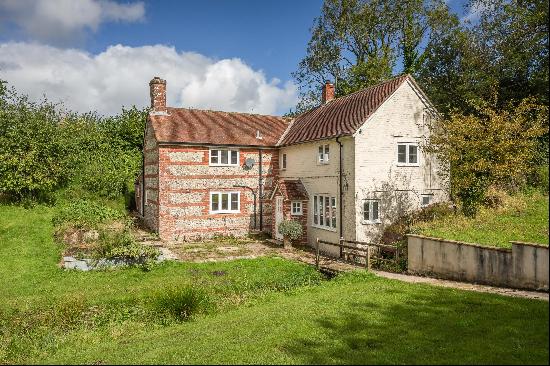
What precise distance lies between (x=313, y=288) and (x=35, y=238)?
1588cm

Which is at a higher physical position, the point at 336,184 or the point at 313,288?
the point at 336,184

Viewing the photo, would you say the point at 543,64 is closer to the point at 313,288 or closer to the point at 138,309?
the point at 313,288

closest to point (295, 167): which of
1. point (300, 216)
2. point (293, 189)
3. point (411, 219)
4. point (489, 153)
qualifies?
point (293, 189)

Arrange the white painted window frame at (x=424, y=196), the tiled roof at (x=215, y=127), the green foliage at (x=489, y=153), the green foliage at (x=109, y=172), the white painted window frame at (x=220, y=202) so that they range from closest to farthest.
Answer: the green foliage at (x=489, y=153), the white painted window frame at (x=424, y=196), the tiled roof at (x=215, y=127), the white painted window frame at (x=220, y=202), the green foliage at (x=109, y=172)

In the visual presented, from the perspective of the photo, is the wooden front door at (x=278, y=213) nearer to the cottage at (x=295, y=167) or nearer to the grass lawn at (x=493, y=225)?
the cottage at (x=295, y=167)

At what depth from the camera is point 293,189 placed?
25.6 meters

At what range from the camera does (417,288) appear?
13.8 m

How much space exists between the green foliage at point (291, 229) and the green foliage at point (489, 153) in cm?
878

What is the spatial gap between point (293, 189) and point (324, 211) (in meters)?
2.68

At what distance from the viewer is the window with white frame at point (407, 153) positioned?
2247 centimetres

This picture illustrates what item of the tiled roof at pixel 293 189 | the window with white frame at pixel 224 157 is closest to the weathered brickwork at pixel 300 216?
the tiled roof at pixel 293 189

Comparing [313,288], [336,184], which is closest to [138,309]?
[313,288]

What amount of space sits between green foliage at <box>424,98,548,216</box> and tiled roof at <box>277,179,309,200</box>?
8617 mm

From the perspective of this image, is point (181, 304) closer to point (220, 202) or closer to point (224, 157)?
point (220, 202)
